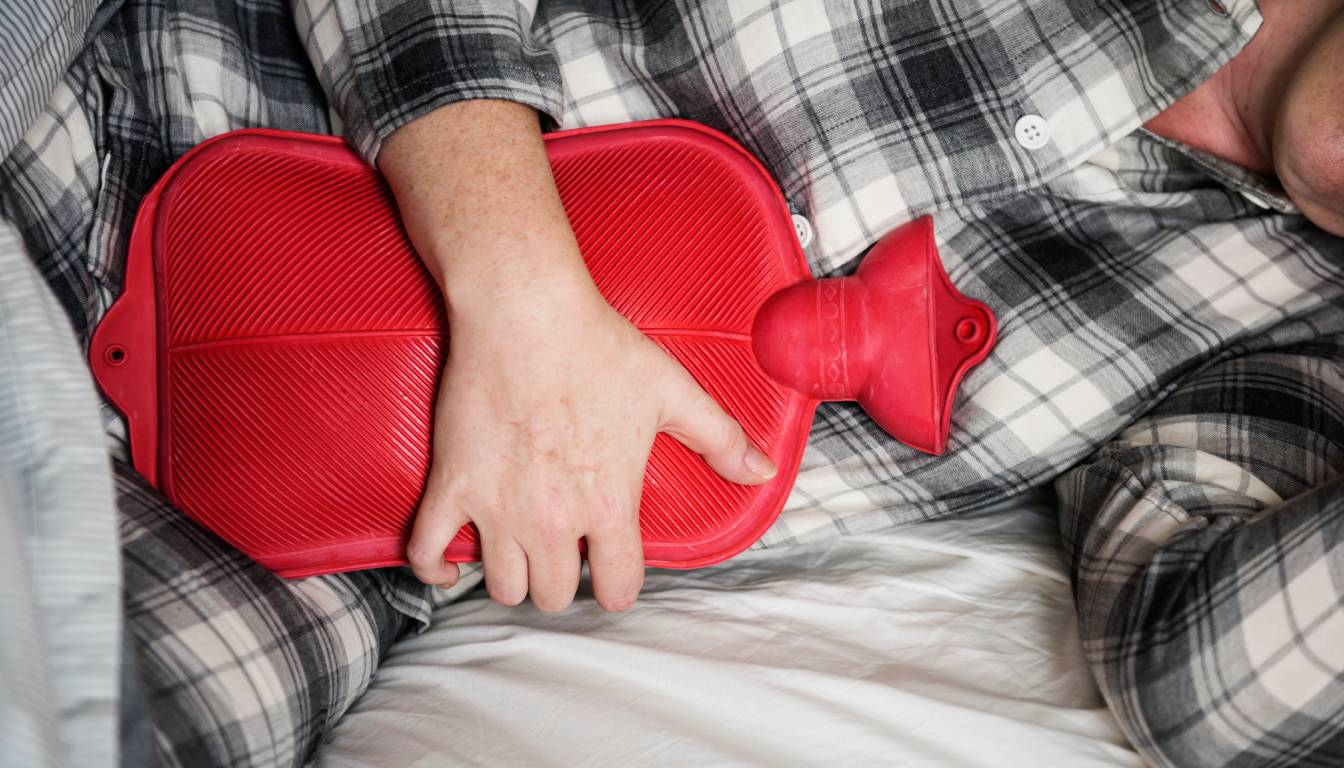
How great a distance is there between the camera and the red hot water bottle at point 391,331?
73 cm

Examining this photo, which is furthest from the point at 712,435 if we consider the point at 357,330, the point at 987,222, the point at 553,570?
the point at 987,222

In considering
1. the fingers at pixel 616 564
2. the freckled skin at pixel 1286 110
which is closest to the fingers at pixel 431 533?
the fingers at pixel 616 564

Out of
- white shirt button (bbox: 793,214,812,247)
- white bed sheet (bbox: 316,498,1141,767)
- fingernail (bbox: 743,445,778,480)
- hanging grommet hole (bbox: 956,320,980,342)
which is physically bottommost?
white bed sheet (bbox: 316,498,1141,767)

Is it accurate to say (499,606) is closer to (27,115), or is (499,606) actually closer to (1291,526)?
(27,115)

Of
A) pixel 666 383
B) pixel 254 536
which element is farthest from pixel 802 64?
pixel 254 536

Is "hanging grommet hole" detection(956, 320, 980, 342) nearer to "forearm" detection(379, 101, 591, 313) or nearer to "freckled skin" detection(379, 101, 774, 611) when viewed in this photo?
"freckled skin" detection(379, 101, 774, 611)

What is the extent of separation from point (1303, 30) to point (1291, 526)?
1.70 feet

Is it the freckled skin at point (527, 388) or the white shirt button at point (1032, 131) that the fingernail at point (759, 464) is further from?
the white shirt button at point (1032, 131)

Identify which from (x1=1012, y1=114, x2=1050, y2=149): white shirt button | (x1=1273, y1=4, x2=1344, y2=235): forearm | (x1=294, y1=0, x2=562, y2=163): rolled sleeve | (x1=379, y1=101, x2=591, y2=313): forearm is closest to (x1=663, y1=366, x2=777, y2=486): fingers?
(x1=379, y1=101, x2=591, y2=313): forearm

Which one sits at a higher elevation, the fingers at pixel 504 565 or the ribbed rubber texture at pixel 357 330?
the ribbed rubber texture at pixel 357 330

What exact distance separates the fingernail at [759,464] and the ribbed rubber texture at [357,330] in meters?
0.02

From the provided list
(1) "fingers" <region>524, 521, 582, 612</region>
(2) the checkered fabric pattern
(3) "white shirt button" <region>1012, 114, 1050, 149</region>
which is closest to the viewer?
(2) the checkered fabric pattern

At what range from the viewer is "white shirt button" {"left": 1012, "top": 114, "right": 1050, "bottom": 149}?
85 centimetres

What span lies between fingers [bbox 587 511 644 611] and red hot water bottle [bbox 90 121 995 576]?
0.10ft
